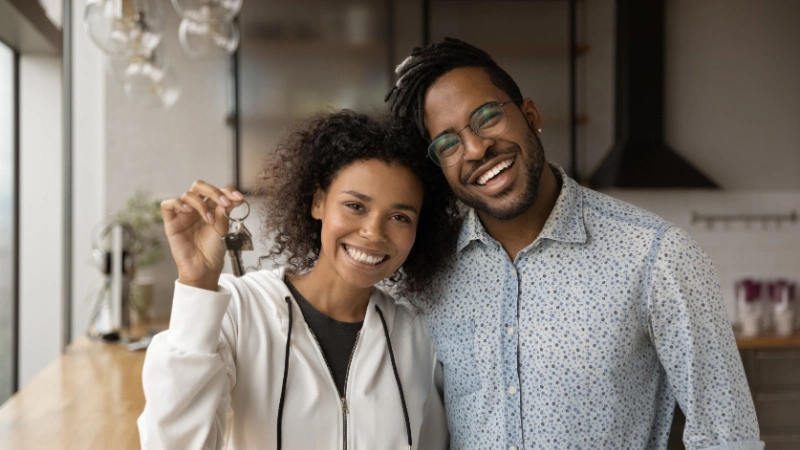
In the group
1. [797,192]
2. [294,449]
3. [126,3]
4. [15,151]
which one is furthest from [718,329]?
[797,192]

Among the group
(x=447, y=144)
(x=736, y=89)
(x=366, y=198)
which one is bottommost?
(x=366, y=198)

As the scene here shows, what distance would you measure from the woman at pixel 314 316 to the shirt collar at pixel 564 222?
0.33ft

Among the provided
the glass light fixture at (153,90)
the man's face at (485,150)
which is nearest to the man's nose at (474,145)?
the man's face at (485,150)

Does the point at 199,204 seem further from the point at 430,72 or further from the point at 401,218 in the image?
the point at 430,72

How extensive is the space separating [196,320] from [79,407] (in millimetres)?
1316

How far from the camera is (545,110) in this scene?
4.49 metres

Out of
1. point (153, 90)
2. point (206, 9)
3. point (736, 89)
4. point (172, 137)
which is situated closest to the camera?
point (206, 9)

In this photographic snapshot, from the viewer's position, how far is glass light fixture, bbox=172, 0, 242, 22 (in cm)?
227

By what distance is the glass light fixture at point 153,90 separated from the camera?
2835 mm

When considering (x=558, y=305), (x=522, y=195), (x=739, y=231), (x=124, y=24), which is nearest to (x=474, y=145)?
(x=522, y=195)

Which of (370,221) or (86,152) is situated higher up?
(86,152)

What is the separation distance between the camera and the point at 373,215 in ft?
4.82

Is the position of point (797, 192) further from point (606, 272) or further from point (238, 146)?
point (606, 272)

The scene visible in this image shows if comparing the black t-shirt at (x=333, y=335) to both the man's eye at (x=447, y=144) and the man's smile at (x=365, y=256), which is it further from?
the man's eye at (x=447, y=144)
